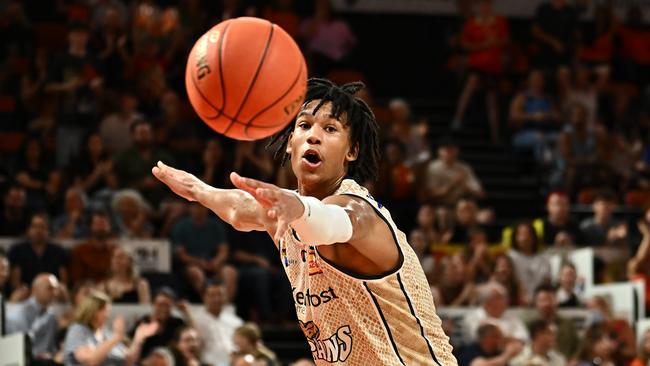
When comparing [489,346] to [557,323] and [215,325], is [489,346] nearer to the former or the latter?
[557,323]

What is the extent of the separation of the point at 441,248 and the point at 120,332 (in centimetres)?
478

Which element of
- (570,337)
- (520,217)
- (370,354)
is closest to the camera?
(370,354)

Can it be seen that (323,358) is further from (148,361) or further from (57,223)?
(57,223)

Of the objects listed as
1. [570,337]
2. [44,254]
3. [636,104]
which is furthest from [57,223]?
[636,104]

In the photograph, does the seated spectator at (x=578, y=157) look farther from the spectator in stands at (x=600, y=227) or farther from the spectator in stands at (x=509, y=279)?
the spectator in stands at (x=509, y=279)

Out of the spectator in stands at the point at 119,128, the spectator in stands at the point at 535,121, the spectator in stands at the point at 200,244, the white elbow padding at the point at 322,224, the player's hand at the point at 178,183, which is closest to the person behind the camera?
the white elbow padding at the point at 322,224

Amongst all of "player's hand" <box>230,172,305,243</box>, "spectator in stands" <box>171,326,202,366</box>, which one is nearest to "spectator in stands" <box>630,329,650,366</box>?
"spectator in stands" <box>171,326,202,366</box>

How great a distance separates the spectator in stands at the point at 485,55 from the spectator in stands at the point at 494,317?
553 cm

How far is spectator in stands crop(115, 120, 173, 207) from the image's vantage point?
14336mm

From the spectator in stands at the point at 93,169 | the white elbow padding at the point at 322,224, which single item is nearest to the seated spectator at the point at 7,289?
the spectator in stands at the point at 93,169

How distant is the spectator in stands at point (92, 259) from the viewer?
12.6 metres

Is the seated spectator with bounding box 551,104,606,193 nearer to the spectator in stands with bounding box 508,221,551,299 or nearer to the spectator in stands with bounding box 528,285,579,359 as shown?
the spectator in stands with bounding box 508,221,551,299

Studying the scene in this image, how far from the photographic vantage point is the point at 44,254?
12.5 m

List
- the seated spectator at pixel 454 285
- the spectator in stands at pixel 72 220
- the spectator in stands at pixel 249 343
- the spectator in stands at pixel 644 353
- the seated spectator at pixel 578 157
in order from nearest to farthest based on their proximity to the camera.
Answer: the spectator in stands at pixel 249 343
the spectator in stands at pixel 644 353
the spectator in stands at pixel 72 220
the seated spectator at pixel 454 285
the seated spectator at pixel 578 157
